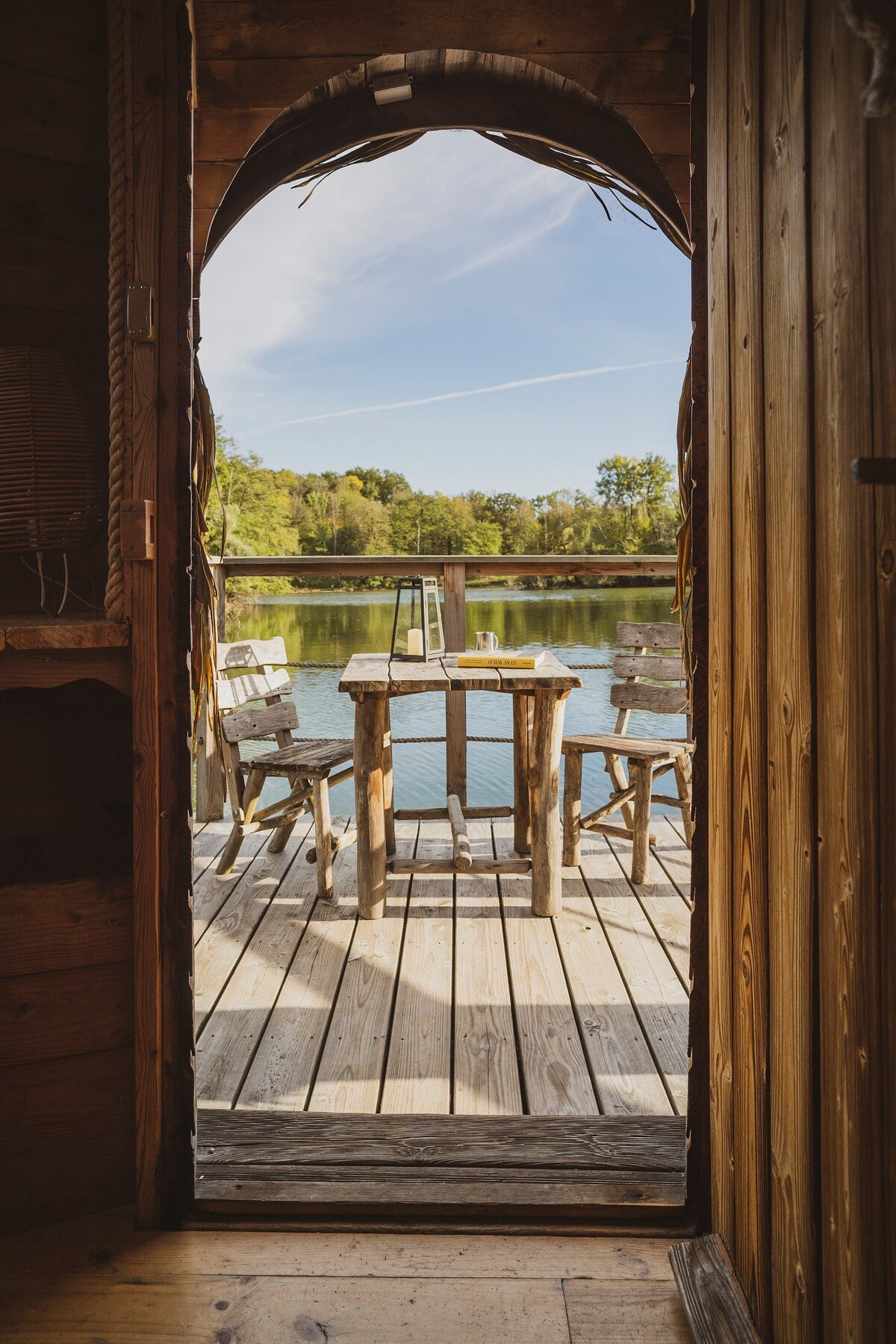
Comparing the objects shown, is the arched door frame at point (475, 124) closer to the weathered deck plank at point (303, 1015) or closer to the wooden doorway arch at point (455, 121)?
the wooden doorway arch at point (455, 121)

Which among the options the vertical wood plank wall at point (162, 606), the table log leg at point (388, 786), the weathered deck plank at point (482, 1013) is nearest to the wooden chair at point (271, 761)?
the table log leg at point (388, 786)

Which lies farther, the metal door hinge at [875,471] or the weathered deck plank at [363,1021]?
the weathered deck plank at [363,1021]

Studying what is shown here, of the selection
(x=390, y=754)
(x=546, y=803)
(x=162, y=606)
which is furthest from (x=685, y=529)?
(x=390, y=754)

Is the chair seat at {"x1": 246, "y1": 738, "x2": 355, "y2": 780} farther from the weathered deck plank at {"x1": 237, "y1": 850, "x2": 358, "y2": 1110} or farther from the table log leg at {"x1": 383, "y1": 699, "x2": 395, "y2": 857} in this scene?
the weathered deck plank at {"x1": 237, "y1": 850, "x2": 358, "y2": 1110}

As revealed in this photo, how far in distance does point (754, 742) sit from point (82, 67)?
178 centimetres

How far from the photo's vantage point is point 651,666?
11.5ft

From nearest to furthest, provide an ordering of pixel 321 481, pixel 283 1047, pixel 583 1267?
pixel 583 1267 → pixel 283 1047 → pixel 321 481

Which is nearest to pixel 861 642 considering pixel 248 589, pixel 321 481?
pixel 248 589

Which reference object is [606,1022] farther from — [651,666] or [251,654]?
[251,654]

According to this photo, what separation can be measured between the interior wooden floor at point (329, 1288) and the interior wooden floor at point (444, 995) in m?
0.33

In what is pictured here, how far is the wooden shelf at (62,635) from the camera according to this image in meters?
1.30

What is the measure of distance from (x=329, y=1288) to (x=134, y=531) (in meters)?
1.25

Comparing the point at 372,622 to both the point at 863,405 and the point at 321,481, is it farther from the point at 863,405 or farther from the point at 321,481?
the point at 321,481

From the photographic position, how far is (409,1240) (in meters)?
1.34
